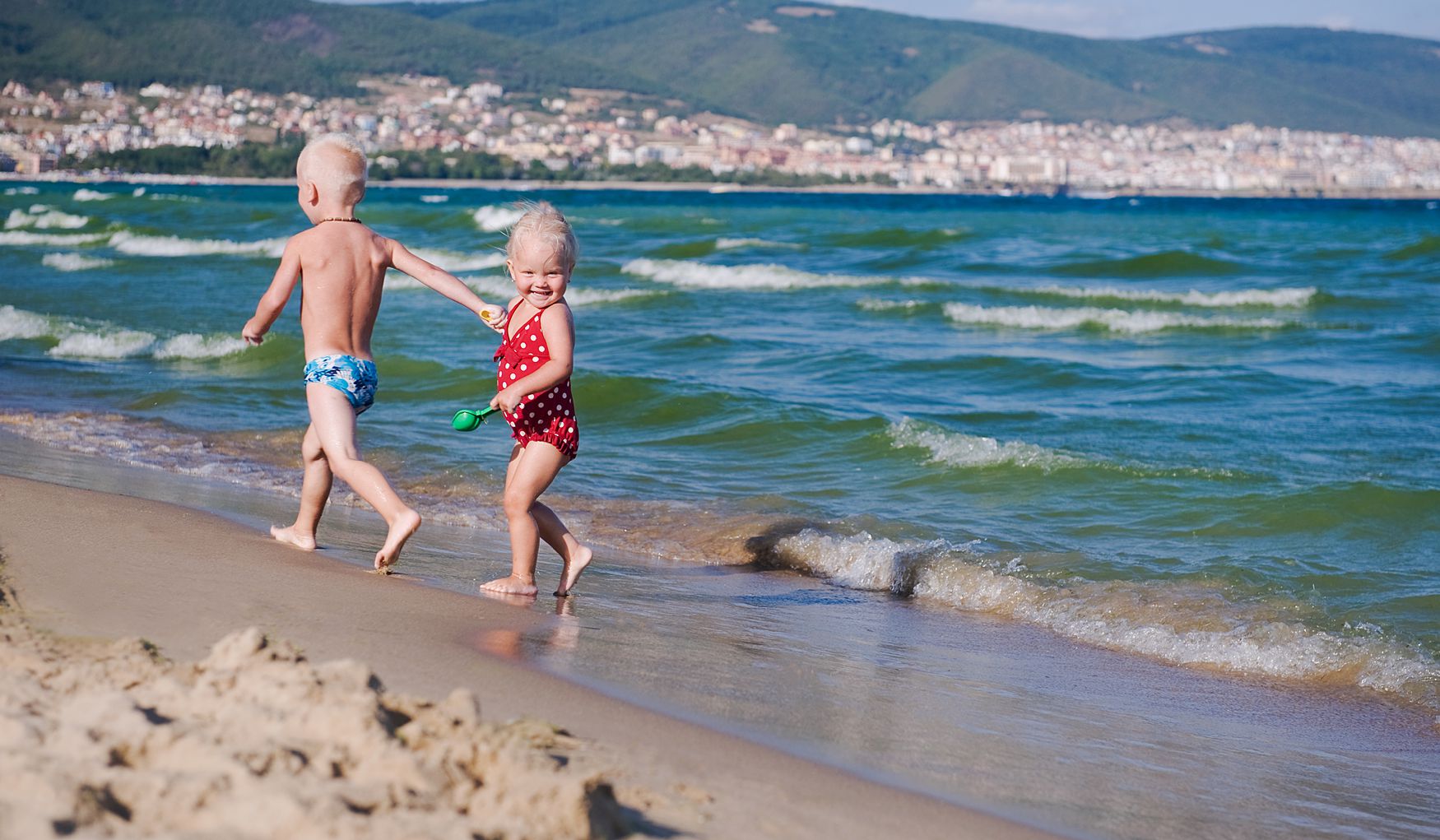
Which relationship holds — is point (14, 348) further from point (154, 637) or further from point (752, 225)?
point (752, 225)

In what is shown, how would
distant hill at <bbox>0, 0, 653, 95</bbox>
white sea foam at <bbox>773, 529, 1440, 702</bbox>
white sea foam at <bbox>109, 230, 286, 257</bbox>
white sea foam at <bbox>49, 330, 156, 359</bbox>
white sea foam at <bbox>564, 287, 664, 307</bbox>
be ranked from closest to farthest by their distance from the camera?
white sea foam at <bbox>773, 529, 1440, 702</bbox> → white sea foam at <bbox>49, 330, 156, 359</bbox> → white sea foam at <bbox>564, 287, 664, 307</bbox> → white sea foam at <bbox>109, 230, 286, 257</bbox> → distant hill at <bbox>0, 0, 653, 95</bbox>

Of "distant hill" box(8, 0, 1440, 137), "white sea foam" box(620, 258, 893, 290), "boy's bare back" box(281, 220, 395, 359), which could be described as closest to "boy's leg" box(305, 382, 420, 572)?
"boy's bare back" box(281, 220, 395, 359)

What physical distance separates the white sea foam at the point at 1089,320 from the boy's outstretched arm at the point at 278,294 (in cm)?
1304

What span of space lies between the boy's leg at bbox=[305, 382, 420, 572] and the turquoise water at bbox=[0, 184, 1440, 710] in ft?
6.32

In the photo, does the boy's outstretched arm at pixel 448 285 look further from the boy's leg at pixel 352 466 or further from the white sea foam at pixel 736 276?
the white sea foam at pixel 736 276

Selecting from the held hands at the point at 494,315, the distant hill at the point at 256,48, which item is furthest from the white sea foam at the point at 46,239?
the distant hill at the point at 256,48

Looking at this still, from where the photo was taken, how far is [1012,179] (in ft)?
373

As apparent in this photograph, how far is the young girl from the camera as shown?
4258 mm

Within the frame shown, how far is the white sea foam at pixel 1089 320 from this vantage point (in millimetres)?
16734

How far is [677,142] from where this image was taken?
115 m

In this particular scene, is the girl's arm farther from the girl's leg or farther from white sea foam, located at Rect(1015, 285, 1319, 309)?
white sea foam, located at Rect(1015, 285, 1319, 309)

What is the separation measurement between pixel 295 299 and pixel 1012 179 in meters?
103

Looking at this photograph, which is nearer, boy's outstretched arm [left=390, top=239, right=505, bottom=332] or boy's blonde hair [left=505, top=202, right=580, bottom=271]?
boy's blonde hair [left=505, top=202, right=580, bottom=271]

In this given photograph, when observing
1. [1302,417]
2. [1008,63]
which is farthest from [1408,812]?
[1008,63]
